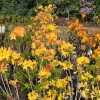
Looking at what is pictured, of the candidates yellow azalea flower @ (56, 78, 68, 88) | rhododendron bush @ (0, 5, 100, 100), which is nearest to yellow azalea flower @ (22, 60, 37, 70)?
rhododendron bush @ (0, 5, 100, 100)

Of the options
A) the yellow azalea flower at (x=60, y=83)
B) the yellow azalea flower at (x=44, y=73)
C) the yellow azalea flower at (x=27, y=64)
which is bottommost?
the yellow azalea flower at (x=60, y=83)

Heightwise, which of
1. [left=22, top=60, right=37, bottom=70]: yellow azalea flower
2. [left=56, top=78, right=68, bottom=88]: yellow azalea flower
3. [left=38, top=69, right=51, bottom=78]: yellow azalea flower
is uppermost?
[left=22, top=60, right=37, bottom=70]: yellow azalea flower

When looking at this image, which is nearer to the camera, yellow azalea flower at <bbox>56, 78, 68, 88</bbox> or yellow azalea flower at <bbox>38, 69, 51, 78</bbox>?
yellow azalea flower at <bbox>38, 69, 51, 78</bbox>

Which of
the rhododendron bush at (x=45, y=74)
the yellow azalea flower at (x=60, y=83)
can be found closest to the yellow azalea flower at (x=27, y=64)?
the rhododendron bush at (x=45, y=74)

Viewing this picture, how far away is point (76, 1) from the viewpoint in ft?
29.7

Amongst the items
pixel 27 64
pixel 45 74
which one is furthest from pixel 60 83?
pixel 27 64

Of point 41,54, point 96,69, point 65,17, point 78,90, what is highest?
point 41,54

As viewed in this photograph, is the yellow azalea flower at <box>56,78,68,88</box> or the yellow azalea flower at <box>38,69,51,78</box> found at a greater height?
the yellow azalea flower at <box>38,69,51,78</box>

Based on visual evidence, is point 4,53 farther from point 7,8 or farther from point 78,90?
point 7,8

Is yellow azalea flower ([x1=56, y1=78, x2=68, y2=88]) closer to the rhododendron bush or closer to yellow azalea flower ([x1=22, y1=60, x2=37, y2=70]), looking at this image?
the rhododendron bush

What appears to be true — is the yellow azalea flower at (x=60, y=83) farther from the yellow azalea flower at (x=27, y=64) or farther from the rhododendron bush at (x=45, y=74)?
the yellow azalea flower at (x=27, y=64)

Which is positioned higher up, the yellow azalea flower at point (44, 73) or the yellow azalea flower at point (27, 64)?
the yellow azalea flower at point (27, 64)

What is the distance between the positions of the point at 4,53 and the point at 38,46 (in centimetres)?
28

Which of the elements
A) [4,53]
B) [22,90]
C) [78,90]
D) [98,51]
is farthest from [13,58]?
[98,51]
